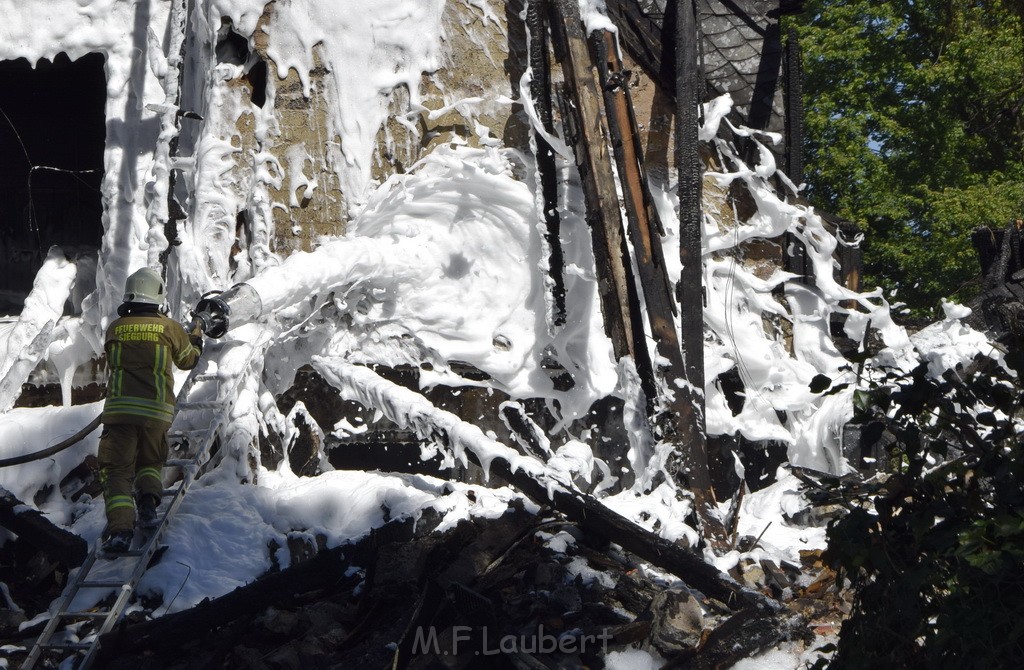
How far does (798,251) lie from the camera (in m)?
6.52

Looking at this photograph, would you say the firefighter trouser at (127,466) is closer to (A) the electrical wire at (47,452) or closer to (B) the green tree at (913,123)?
(A) the electrical wire at (47,452)

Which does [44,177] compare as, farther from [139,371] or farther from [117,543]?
[117,543]

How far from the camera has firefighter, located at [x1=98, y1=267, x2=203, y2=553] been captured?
3.98 metres

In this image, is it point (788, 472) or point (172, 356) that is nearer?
point (172, 356)

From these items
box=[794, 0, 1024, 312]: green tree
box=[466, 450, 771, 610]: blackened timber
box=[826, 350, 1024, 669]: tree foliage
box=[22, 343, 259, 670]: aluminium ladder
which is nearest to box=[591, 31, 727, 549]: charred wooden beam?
box=[466, 450, 771, 610]: blackened timber

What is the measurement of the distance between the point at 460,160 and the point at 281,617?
3.21m

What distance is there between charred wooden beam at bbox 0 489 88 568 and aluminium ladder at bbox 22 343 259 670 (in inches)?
6.1

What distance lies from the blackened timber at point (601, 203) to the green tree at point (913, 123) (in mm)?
11056

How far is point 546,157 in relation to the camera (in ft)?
19.6

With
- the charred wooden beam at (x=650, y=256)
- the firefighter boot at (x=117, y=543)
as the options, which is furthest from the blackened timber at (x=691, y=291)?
the firefighter boot at (x=117, y=543)

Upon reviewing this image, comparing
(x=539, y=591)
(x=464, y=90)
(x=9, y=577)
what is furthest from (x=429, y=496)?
(x=464, y=90)

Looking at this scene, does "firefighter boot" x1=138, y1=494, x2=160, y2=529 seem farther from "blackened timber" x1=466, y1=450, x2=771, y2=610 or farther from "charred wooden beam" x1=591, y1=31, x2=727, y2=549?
"charred wooden beam" x1=591, y1=31, x2=727, y2=549

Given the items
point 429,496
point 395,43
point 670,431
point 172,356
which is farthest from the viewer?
point 395,43

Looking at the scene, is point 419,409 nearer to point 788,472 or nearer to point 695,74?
point 788,472
